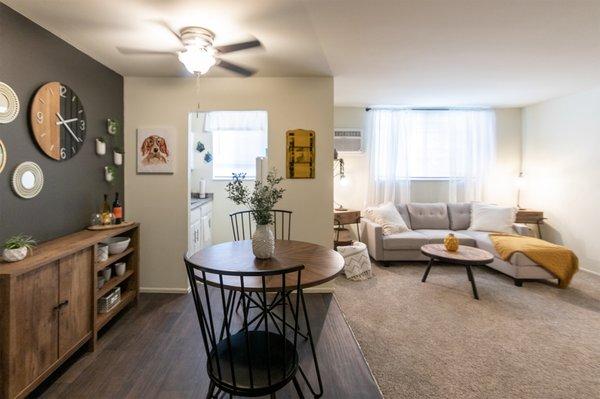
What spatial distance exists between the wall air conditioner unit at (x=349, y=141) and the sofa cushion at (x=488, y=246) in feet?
6.62

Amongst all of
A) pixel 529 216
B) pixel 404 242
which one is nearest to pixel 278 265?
pixel 404 242

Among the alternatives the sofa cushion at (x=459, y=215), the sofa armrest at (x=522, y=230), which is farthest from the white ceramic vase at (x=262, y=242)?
the sofa armrest at (x=522, y=230)

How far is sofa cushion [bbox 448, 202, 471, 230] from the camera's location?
481cm

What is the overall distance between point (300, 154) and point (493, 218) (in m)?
3.17

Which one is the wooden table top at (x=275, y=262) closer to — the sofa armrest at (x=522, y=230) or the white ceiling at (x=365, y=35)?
the white ceiling at (x=365, y=35)

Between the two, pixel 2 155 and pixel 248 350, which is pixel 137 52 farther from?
pixel 248 350

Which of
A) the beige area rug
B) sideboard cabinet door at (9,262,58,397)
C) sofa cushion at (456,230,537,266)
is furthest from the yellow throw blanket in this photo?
sideboard cabinet door at (9,262,58,397)

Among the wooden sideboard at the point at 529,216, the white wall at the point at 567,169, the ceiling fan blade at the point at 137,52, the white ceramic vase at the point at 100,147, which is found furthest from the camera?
the wooden sideboard at the point at 529,216

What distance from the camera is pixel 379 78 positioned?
3.50 meters

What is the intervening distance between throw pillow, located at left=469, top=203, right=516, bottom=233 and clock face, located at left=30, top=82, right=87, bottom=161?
4987 mm

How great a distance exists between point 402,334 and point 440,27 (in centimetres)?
236

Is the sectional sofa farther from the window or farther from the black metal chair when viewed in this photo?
the black metal chair

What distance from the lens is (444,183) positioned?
5.21 metres

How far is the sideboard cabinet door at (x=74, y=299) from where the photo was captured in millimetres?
1967
